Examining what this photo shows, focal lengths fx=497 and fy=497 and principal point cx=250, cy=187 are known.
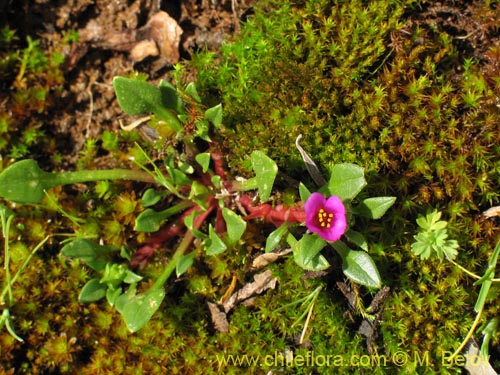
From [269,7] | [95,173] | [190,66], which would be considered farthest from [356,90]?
[95,173]

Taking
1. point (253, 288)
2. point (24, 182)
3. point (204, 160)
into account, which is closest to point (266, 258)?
point (253, 288)

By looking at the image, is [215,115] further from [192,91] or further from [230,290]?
[230,290]

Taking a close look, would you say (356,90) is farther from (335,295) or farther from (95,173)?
(95,173)

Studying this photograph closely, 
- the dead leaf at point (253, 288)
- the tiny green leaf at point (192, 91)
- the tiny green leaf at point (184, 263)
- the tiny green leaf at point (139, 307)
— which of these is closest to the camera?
the tiny green leaf at point (139, 307)

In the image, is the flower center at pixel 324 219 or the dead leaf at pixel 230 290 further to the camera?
the dead leaf at pixel 230 290

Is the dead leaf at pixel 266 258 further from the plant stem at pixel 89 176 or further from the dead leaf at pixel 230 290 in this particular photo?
the plant stem at pixel 89 176

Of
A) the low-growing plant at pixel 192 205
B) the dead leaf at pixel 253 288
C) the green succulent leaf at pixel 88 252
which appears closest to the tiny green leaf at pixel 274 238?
the low-growing plant at pixel 192 205
